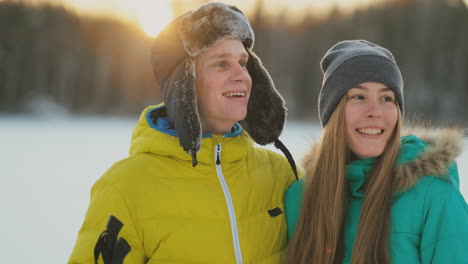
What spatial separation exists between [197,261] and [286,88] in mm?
28516

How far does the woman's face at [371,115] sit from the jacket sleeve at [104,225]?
2.96 feet

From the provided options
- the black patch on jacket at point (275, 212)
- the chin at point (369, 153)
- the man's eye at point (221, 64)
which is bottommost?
the black patch on jacket at point (275, 212)

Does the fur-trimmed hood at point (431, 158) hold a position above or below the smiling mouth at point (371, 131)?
below

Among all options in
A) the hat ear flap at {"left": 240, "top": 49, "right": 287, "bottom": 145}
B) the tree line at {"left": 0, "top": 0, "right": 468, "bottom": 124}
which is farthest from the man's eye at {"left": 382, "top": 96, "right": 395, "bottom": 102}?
the tree line at {"left": 0, "top": 0, "right": 468, "bottom": 124}

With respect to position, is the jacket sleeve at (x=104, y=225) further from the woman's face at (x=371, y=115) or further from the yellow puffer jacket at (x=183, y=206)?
the woman's face at (x=371, y=115)

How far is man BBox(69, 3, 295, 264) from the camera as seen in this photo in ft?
5.11

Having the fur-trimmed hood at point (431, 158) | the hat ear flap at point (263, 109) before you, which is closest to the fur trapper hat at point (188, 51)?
the hat ear flap at point (263, 109)

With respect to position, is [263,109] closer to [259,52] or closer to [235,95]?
[235,95]

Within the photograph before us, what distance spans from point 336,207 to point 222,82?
662 millimetres

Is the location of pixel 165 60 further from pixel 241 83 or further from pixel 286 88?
pixel 286 88

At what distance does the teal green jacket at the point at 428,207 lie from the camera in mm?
1387

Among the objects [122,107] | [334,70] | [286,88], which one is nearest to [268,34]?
[286,88]

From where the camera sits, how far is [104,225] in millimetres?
1482

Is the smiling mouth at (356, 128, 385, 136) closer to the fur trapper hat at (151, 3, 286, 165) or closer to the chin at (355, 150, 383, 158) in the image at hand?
the chin at (355, 150, 383, 158)
